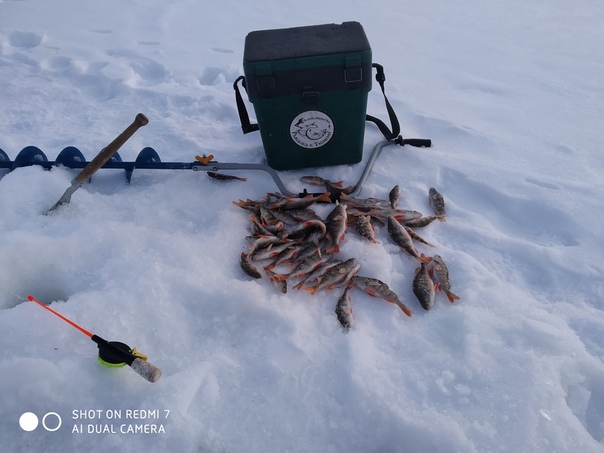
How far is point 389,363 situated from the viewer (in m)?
2.25

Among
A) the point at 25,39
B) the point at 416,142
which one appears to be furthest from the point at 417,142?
the point at 25,39

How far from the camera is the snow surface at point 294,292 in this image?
6.53ft

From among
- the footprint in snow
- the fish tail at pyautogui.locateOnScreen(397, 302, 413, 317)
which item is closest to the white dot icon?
the fish tail at pyautogui.locateOnScreen(397, 302, 413, 317)

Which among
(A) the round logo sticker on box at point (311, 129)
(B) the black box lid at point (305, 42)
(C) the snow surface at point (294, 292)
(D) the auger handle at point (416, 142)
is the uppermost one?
(B) the black box lid at point (305, 42)

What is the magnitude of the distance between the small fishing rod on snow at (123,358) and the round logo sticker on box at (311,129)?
198 centimetres

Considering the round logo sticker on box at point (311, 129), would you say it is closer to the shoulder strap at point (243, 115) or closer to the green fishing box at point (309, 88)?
the green fishing box at point (309, 88)

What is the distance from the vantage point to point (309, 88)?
3.06m

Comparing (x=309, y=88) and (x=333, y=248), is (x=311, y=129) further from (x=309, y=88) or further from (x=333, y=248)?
(x=333, y=248)

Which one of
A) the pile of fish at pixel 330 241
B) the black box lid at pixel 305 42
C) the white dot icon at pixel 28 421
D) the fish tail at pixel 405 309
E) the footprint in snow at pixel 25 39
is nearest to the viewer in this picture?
the white dot icon at pixel 28 421

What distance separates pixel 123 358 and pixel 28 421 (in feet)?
1.53

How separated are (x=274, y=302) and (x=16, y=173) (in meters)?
2.32

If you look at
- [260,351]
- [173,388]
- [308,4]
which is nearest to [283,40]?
[260,351]

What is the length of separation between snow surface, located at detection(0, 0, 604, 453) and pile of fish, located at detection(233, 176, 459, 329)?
0.27ft

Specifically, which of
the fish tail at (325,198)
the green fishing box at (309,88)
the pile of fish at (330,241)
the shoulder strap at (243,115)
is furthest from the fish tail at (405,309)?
the shoulder strap at (243,115)
